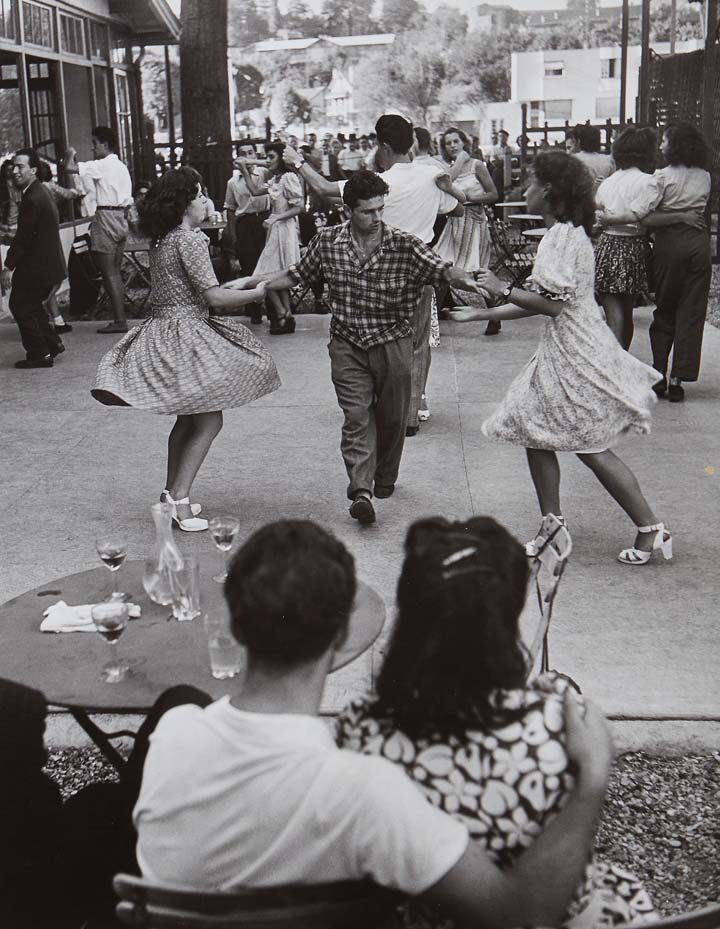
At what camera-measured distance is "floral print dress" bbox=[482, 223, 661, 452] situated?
189 inches

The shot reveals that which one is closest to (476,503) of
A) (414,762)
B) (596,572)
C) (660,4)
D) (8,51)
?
(596,572)

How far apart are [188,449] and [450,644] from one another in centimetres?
385

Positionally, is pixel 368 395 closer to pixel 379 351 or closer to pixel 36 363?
pixel 379 351

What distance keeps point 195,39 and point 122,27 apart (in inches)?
143

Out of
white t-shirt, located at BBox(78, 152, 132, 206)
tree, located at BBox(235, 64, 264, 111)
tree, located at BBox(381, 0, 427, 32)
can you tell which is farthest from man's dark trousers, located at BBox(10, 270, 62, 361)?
tree, located at BBox(381, 0, 427, 32)

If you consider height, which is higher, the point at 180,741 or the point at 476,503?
the point at 180,741

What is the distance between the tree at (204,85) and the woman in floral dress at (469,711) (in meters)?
13.9


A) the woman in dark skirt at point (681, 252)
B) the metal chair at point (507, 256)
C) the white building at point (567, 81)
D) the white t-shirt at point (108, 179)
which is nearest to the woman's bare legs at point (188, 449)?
Result: the woman in dark skirt at point (681, 252)

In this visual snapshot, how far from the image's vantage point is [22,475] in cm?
677

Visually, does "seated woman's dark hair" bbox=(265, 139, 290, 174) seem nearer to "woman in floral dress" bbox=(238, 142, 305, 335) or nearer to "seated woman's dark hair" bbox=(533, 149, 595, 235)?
"woman in floral dress" bbox=(238, 142, 305, 335)

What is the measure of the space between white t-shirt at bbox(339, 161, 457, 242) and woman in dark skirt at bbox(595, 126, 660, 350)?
1279 mm

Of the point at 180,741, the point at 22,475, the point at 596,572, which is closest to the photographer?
the point at 180,741

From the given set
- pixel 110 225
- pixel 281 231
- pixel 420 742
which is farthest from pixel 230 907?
pixel 110 225

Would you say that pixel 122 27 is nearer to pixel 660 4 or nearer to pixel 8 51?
pixel 8 51
